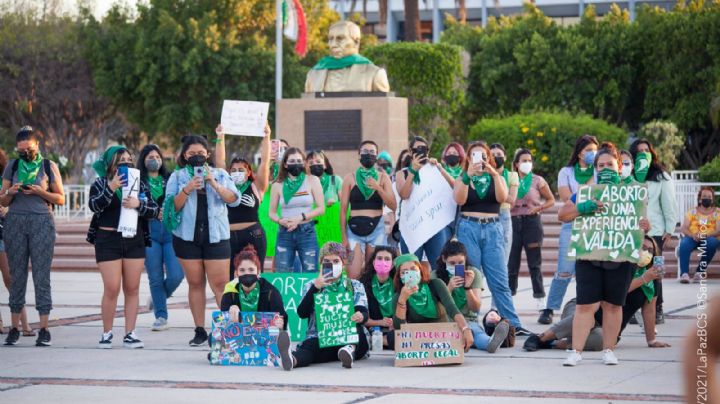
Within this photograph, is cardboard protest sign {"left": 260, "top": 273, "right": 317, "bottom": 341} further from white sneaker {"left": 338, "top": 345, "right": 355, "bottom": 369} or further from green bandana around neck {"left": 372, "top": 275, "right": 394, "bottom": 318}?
white sneaker {"left": 338, "top": 345, "right": 355, "bottom": 369}

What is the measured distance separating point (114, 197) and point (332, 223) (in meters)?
3.04

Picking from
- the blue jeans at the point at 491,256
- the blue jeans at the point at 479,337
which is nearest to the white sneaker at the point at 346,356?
the blue jeans at the point at 479,337

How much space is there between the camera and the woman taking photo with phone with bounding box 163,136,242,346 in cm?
1073

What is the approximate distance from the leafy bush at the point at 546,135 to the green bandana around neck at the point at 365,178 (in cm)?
1517

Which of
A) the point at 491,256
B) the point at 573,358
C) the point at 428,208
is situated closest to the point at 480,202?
the point at 491,256

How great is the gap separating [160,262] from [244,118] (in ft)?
5.22

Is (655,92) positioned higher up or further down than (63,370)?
higher up

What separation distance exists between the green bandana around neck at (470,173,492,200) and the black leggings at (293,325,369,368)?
1.98 metres

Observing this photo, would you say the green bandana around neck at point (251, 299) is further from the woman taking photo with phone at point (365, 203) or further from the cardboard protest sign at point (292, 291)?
the woman taking photo with phone at point (365, 203)

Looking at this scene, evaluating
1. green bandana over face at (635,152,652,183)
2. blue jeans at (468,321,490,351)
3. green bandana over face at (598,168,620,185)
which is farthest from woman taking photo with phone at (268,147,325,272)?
green bandana over face at (598,168,620,185)

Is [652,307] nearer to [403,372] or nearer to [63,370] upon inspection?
[403,372]

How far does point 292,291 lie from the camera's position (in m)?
11.2

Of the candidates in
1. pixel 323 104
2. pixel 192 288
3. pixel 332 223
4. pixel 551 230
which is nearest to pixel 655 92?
pixel 551 230

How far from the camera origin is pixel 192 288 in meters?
10.9
